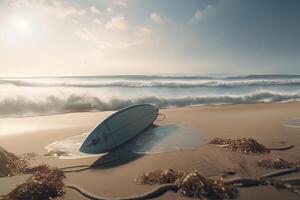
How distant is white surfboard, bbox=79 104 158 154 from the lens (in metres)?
7.66

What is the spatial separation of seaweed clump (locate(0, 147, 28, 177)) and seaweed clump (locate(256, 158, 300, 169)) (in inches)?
225

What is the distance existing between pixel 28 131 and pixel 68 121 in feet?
8.59

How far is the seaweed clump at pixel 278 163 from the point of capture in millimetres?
6203

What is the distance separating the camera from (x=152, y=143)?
29.0 feet

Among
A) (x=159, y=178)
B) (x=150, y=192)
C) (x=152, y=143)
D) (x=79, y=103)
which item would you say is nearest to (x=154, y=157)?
(x=152, y=143)

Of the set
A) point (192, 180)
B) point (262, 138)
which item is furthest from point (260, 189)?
point (262, 138)

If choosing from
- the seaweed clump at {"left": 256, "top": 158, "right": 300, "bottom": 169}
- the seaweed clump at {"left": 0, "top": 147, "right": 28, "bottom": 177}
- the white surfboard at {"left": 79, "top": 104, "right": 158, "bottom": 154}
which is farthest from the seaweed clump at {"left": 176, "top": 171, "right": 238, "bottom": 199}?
the seaweed clump at {"left": 0, "top": 147, "right": 28, "bottom": 177}

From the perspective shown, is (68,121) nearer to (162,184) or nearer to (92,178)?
(92,178)

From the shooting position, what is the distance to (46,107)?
1759 cm

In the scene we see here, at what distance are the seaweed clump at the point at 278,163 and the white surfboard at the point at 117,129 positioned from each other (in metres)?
4.11

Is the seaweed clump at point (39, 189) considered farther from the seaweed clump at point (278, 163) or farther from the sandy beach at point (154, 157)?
the seaweed clump at point (278, 163)

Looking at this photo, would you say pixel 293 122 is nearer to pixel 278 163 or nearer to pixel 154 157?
pixel 278 163

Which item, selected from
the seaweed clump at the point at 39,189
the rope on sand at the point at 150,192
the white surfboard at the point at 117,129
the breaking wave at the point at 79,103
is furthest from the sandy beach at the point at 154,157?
the breaking wave at the point at 79,103

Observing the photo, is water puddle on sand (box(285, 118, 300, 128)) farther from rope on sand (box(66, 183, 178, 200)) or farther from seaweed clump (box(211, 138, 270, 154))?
rope on sand (box(66, 183, 178, 200))
